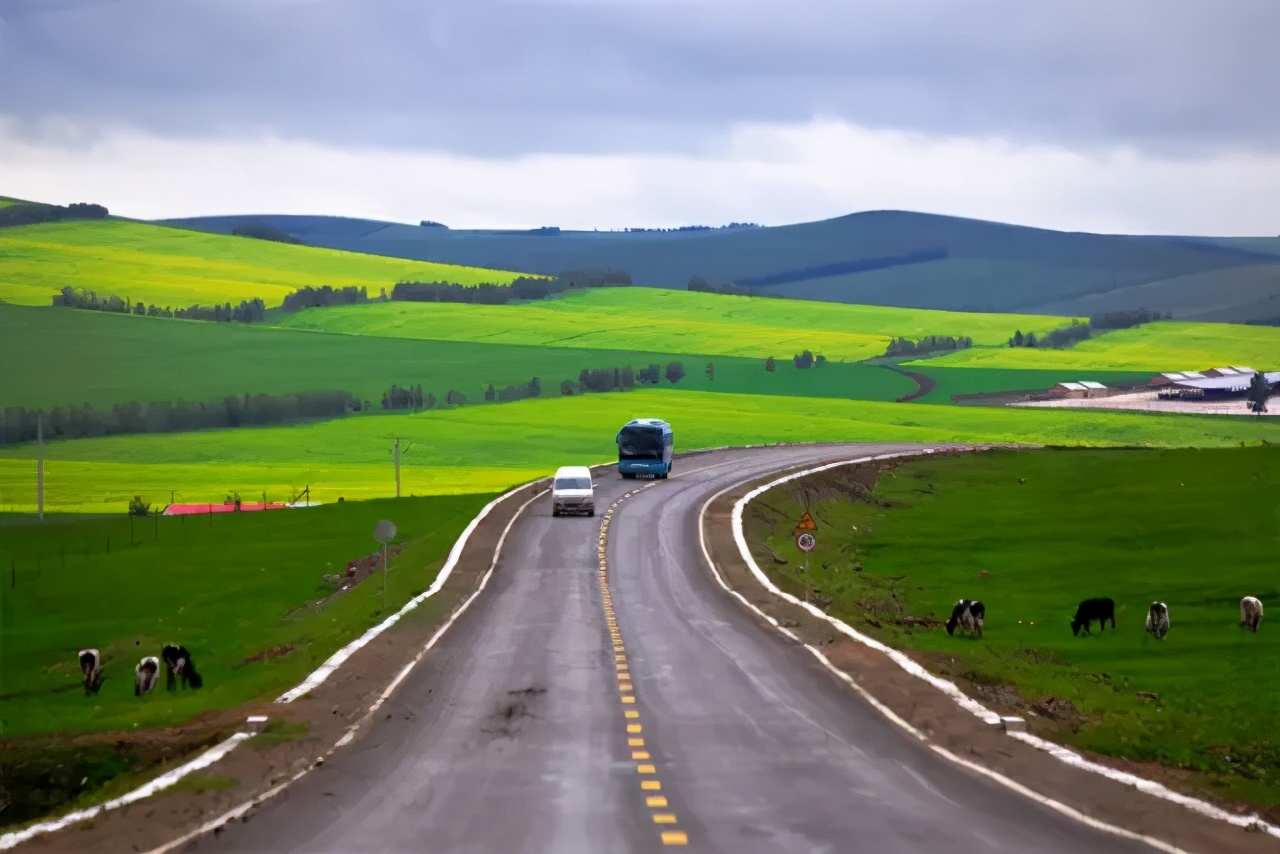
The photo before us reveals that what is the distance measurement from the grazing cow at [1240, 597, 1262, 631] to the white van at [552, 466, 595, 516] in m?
31.0

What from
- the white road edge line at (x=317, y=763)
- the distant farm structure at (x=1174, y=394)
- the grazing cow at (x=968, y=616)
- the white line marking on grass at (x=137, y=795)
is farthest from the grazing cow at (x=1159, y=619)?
the distant farm structure at (x=1174, y=394)

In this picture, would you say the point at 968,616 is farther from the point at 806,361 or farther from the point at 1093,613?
the point at 806,361

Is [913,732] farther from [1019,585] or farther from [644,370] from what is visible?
[644,370]

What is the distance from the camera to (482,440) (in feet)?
422

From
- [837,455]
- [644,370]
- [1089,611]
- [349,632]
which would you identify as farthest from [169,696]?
[644,370]

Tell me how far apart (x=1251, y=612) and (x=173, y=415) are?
110m

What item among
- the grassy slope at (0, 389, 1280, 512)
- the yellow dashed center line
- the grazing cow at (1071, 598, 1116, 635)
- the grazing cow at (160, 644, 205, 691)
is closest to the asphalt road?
the yellow dashed center line

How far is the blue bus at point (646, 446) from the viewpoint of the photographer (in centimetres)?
8944

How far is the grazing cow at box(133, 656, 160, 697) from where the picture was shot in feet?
133

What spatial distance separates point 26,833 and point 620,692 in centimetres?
1271

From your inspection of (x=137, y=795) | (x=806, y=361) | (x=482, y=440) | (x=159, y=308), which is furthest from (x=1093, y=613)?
(x=159, y=308)

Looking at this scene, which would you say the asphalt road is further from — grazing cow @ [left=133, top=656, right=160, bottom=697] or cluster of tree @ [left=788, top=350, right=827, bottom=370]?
cluster of tree @ [left=788, top=350, right=827, bottom=370]

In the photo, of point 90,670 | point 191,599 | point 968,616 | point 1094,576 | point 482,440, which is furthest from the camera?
point 482,440

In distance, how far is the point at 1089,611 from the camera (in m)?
45.1
